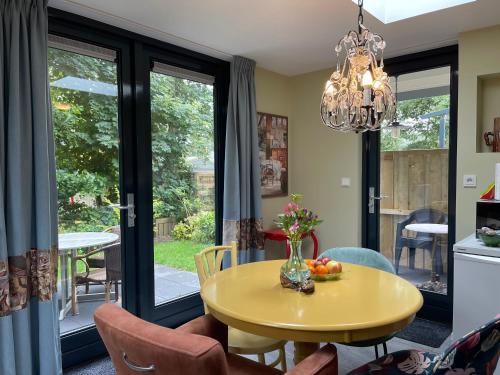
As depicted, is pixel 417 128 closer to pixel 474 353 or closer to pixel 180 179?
pixel 180 179

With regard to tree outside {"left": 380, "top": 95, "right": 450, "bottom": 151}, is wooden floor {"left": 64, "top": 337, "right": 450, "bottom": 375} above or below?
below

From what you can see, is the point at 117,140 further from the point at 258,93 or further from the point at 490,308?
the point at 490,308

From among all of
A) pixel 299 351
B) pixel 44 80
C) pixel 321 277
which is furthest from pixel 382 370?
pixel 44 80

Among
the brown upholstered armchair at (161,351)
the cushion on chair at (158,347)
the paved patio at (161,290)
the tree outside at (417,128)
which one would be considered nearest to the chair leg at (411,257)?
the tree outside at (417,128)

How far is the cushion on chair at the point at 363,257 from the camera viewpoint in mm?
2356

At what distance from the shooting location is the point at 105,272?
282 centimetres

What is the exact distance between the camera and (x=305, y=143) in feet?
13.6

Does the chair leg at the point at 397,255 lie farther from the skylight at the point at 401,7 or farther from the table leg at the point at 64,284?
the table leg at the point at 64,284

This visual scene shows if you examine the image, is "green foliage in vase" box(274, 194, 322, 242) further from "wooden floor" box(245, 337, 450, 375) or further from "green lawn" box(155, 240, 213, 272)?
"green lawn" box(155, 240, 213, 272)

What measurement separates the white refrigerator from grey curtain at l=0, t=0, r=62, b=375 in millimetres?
2637

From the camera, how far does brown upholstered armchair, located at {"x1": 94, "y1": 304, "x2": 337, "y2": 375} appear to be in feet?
3.37

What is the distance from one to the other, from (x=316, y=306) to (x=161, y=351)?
76cm

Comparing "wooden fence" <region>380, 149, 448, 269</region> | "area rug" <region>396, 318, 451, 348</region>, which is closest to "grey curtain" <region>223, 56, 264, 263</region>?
"wooden fence" <region>380, 149, 448, 269</region>

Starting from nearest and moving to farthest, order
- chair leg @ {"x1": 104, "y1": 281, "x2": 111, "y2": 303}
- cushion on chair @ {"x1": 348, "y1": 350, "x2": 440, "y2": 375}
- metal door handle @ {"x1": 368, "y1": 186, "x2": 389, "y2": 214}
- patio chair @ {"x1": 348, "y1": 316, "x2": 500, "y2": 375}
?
1. patio chair @ {"x1": 348, "y1": 316, "x2": 500, "y2": 375}
2. cushion on chair @ {"x1": 348, "y1": 350, "x2": 440, "y2": 375}
3. chair leg @ {"x1": 104, "y1": 281, "x2": 111, "y2": 303}
4. metal door handle @ {"x1": 368, "y1": 186, "x2": 389, "y2": 214}
